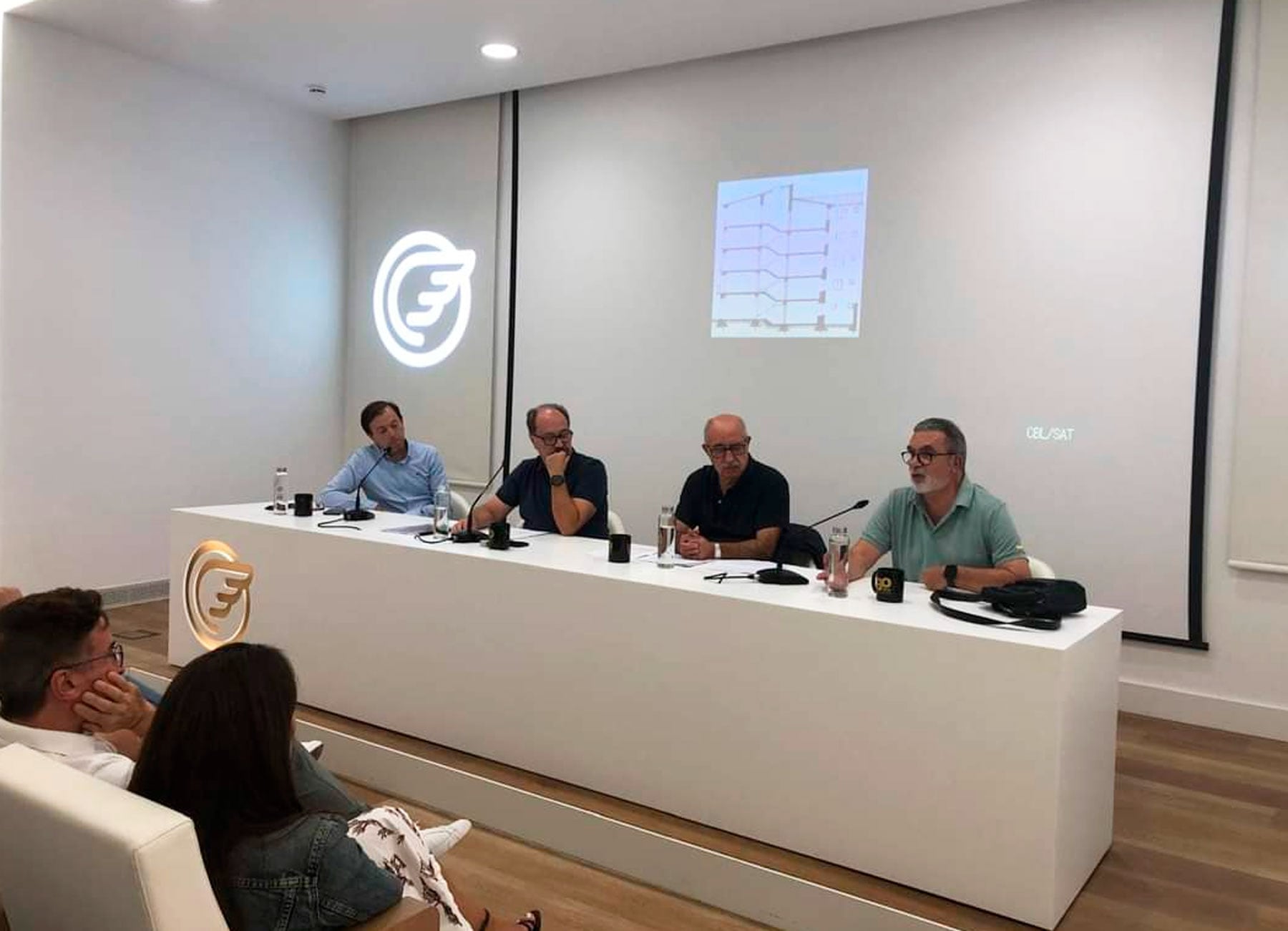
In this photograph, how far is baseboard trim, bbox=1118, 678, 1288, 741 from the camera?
142 inches

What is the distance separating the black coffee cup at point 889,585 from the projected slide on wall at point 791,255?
2.09 m

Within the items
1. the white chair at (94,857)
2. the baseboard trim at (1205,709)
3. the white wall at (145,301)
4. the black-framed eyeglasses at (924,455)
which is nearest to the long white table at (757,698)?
the black-framed eyeglasses at (924,455)

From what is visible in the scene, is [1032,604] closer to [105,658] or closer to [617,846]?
[617,846]

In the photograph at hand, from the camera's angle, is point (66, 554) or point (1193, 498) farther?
point (66, 554)

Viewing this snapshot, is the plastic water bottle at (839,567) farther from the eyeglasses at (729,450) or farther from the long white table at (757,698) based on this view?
the eyeglasses at (729,450)

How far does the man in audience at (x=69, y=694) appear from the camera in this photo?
1639 mm

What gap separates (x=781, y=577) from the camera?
8.87 feet

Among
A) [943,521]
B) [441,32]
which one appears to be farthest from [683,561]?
[441,32]

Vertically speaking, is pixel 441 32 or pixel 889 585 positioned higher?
pixel 441 32

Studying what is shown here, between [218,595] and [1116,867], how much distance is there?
3.10 m

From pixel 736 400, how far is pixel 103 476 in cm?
325

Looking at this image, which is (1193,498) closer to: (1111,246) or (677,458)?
(1111,246)

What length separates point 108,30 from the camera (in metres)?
4.68

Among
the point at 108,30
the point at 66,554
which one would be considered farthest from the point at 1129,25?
the point at 66,554
